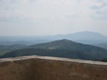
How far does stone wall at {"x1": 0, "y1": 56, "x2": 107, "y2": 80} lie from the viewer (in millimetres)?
3686

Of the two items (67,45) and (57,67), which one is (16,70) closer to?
(57,67)

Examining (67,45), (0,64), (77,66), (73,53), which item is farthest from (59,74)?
(67,45)

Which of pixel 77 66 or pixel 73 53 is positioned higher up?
pixel 77 66

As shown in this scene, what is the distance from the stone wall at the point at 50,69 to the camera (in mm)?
3686

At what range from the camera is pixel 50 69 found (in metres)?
4.19

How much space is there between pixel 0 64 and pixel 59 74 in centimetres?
126

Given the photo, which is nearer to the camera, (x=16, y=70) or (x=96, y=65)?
(x=96, y=65)

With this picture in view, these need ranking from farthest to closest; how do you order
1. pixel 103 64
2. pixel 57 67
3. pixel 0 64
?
pixel 57 67 < pixel 0 64 < pixel 103 64

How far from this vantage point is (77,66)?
12.7 ft

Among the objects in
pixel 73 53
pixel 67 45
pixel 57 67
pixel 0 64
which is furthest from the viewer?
pixel 67 45

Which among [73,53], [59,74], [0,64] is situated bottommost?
[73,53]

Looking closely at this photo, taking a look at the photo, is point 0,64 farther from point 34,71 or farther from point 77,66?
point 77,66

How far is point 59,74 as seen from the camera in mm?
4055

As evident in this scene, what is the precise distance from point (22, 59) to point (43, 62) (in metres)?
0.48
